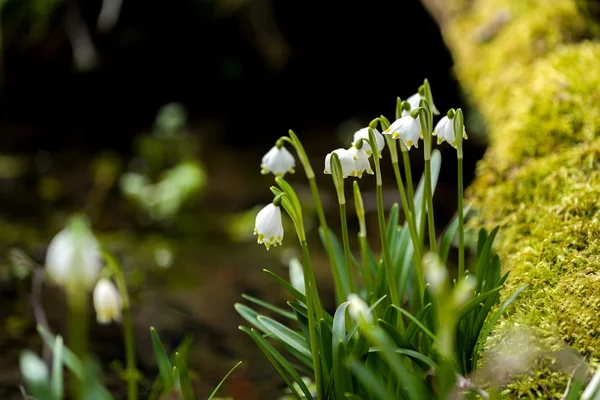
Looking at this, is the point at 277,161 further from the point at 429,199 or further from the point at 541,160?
the point at 541,160

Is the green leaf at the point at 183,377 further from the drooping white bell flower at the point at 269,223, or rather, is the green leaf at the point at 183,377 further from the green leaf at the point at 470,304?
the green leaf at the point at 470,304

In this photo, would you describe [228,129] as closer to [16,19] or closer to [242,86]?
[242,86]

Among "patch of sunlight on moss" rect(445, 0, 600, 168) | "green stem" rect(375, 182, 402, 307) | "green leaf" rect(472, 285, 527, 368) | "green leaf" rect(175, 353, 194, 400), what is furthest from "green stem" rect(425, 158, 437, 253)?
"patch of sunlight on moss" rect(445, 0, 600, 168)

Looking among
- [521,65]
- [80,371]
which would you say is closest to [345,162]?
[80,371]

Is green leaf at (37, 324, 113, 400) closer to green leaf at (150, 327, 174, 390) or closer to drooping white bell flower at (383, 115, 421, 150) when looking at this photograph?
green leaf at (150, 327, 174, 390)

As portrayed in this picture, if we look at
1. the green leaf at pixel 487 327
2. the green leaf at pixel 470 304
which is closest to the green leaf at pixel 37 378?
the green leaf at pixel 470 304
